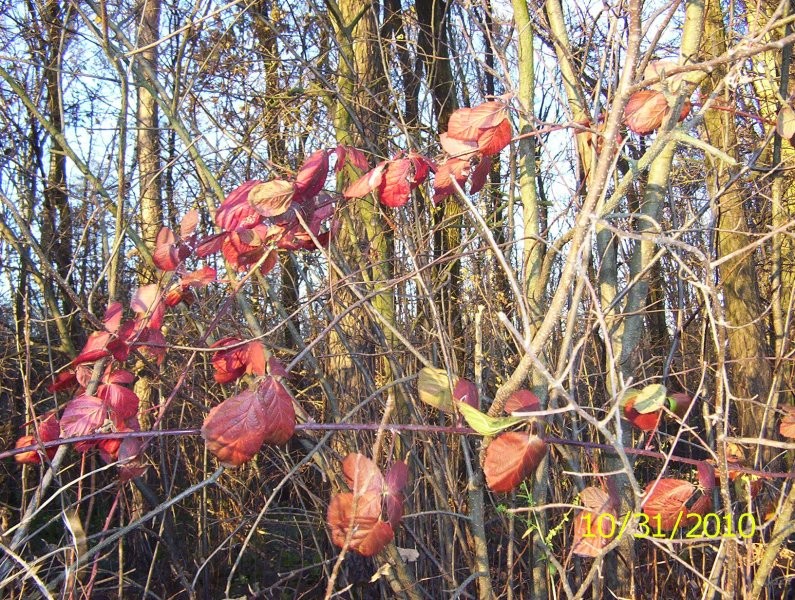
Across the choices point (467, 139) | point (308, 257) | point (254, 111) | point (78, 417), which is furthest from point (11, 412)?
point (467, 139)

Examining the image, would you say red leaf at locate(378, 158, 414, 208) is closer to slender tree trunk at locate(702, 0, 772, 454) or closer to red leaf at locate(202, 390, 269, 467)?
red leaf at locate(202, 390, 269, 467)

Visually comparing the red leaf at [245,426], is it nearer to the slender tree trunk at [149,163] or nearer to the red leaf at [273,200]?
Result: the red leaf at [273,200]

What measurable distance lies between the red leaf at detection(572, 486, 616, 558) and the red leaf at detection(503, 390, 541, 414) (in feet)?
0.82

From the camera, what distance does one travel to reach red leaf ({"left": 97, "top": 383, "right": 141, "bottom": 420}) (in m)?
1.52

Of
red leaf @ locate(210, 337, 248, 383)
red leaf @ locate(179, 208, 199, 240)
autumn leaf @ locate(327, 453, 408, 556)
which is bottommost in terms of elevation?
autumn leaf @ locate(327, 453, 408, 556)

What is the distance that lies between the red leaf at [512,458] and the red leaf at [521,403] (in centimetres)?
7

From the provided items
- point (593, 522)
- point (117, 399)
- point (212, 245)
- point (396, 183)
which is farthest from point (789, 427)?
point (117, 399)

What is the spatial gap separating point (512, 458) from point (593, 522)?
0.35m

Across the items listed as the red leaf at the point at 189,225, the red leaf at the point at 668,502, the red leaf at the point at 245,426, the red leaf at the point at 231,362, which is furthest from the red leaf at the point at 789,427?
the red leaf at the point at 189,225

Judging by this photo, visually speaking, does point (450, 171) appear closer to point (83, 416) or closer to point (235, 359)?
point (235, 359)

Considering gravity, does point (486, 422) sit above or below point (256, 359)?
below

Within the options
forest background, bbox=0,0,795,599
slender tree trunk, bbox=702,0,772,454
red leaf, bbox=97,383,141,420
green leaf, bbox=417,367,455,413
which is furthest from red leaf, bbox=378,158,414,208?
slender tree trunk, bbox=702,0,772,454

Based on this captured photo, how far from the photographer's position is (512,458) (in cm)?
130

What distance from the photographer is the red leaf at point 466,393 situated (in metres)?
1.45
